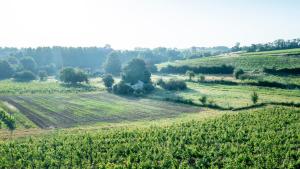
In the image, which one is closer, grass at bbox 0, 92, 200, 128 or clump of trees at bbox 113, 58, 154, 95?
grass at bbox 0, 92, 200, 128

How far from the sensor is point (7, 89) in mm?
110812

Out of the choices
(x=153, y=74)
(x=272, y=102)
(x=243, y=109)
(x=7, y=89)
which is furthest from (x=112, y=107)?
(x=153, y=74)

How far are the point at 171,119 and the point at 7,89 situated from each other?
67.0m

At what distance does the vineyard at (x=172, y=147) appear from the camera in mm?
39406

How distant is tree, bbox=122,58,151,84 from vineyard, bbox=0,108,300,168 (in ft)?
166

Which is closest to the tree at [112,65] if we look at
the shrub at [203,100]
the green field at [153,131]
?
the green field at [153,131]

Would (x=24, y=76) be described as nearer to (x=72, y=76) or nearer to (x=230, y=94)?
(x=72, y=76)

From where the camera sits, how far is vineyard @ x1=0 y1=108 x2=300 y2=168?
129ft

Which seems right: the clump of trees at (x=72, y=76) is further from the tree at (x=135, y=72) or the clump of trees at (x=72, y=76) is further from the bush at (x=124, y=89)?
the bush at (x=124, y=89)

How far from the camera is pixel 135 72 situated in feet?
351

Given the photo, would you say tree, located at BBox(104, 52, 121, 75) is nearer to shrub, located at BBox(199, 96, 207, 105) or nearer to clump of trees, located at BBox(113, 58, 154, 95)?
clump of trees, located at BBox(113, 58, 154, 95)

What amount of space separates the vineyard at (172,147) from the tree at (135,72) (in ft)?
166

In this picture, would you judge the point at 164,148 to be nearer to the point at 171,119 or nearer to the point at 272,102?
the point at 171,119

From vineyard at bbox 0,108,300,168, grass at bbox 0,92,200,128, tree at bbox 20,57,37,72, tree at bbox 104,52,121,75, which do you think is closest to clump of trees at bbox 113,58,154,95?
grass at bbox 0,92,200,128
